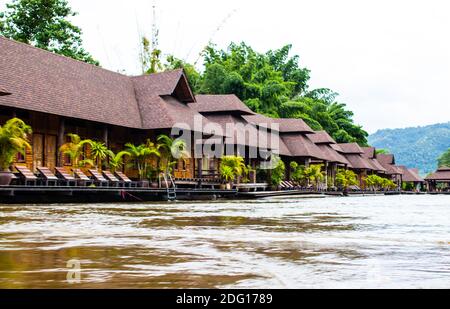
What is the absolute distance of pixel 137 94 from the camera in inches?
1372

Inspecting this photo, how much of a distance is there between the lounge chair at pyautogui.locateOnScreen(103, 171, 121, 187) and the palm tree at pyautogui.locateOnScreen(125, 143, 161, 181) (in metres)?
1.70

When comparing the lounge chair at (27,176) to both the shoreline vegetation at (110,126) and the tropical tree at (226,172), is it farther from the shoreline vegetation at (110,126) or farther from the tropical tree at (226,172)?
the tropical tree at (226,172)

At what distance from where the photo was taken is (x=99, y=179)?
2525 centimetres

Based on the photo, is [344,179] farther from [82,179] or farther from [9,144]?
[9,144]

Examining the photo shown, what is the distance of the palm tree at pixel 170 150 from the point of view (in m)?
29.0

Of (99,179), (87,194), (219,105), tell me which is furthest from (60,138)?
(219,105)

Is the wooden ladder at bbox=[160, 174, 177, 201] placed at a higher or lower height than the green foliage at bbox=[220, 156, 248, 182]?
lower

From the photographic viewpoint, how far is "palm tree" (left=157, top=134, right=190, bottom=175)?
29.0 m

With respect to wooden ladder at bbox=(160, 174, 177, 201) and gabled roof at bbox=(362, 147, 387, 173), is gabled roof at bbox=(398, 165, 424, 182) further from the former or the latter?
wooden ladder at bbox=(160, 174, 177, 201)

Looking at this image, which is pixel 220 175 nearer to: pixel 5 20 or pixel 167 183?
pixel 167 183

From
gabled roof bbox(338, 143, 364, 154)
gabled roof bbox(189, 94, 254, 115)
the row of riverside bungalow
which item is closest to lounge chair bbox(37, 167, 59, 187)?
the row of riverside bungalow

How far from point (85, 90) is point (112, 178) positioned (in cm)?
523

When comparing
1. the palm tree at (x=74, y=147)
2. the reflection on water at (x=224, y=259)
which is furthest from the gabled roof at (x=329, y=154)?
the reflection on water at (x=224, y=259)

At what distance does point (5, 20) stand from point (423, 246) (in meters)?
42.1
